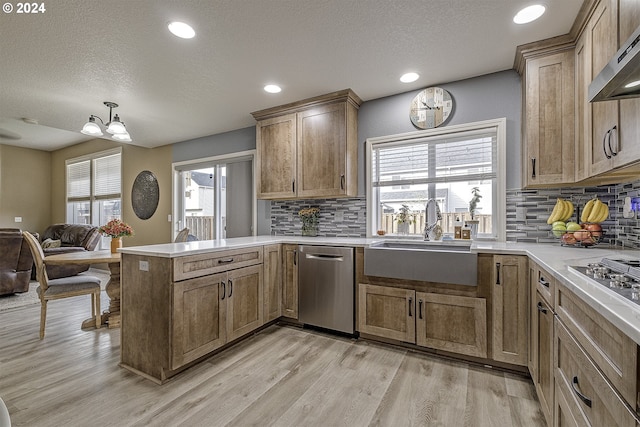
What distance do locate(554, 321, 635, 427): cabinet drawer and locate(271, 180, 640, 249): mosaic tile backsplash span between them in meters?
1.31

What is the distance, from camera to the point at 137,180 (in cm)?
557

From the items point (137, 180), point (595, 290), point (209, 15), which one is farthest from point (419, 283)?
point (137, 180)

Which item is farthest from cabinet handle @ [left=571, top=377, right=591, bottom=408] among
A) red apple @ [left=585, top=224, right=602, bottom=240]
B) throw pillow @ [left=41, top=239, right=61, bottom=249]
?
throw pillow @ [left=41, top=239, right=61, bottom=249]

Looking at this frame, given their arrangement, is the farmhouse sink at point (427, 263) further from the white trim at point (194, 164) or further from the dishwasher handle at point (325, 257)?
the white trim at point (194, 164)

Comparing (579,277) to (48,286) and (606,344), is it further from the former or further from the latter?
(48,286)

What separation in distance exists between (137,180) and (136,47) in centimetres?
386

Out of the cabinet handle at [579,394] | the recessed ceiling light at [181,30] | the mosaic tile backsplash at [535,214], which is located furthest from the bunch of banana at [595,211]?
the recessed ceiling light at [181,30]

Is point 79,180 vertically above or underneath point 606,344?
above

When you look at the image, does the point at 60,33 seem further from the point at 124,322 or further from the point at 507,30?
the point at 507,30

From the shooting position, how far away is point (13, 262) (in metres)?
4.28

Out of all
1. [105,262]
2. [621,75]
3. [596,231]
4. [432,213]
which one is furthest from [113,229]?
[596,231]

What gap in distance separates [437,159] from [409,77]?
0.83 meters

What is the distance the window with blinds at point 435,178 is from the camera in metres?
2.81

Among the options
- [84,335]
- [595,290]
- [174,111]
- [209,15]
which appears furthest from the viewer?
[174,111]
